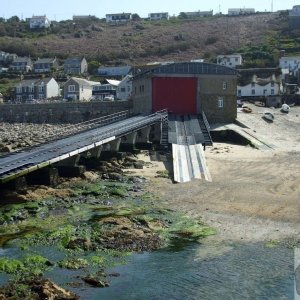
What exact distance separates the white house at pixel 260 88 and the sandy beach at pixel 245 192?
28.5 m

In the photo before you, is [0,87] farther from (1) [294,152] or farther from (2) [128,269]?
(2) [128,269]

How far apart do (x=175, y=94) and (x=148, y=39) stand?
87.5 meters

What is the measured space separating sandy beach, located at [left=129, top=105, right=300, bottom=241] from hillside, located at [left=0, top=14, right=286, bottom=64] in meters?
75.0

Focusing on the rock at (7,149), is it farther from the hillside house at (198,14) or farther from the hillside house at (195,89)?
the hillside house at (198,14)

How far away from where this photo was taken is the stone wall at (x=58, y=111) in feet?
185

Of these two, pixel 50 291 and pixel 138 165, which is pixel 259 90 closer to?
pixel 138 165

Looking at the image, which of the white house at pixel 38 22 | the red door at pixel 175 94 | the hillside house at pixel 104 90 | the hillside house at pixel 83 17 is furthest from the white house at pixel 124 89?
the hillside house at pixel 83 17

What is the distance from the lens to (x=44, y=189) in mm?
21719

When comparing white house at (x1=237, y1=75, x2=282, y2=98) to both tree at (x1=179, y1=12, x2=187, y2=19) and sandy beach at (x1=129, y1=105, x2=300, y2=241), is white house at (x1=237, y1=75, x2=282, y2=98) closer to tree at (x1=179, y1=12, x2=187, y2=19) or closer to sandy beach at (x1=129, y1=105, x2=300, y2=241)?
sandy beach at (x1=129, y1=105, x2=300, y2=241)

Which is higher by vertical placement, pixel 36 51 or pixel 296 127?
pixel 36 51

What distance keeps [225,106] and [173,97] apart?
14.1 ft

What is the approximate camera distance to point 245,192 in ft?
71.3

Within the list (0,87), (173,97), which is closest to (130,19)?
(0,87)

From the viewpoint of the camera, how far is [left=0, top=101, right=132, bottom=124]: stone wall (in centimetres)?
5634
